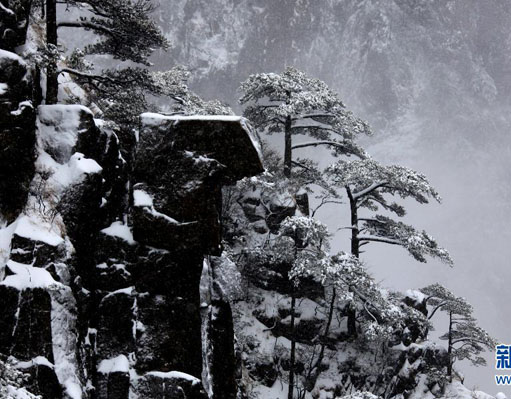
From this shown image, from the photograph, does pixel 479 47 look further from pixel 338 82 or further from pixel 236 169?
pixel 236 169

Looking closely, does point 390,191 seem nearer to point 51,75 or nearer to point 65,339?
point 51,75

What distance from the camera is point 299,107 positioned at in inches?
568

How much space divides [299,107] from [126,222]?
8.31 metres

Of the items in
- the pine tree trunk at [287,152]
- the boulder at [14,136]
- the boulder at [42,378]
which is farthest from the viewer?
the pine tree trunk at [287,152]

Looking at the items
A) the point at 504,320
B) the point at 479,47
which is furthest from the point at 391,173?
the point at 479,47

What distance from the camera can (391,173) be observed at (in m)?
12.7

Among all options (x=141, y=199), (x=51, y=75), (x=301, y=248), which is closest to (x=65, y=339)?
(x=141, y=199)

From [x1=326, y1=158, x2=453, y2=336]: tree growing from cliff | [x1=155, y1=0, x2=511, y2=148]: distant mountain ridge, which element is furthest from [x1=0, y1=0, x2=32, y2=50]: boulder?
[x1=155, y1=0, x2=511, y2=148]: distant mountain ridge

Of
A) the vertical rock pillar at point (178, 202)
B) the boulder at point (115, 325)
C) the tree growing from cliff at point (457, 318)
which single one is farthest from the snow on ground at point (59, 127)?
the tree growing from cliff at point (457, 318)

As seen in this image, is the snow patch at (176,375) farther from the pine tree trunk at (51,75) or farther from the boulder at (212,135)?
the pine tree trunk at (51,75)

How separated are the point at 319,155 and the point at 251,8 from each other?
Answer: 87.5 feet

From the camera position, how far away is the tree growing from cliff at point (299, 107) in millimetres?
14609

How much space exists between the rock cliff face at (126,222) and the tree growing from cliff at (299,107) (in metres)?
6.89

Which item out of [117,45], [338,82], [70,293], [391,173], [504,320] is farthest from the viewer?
[338,82]
